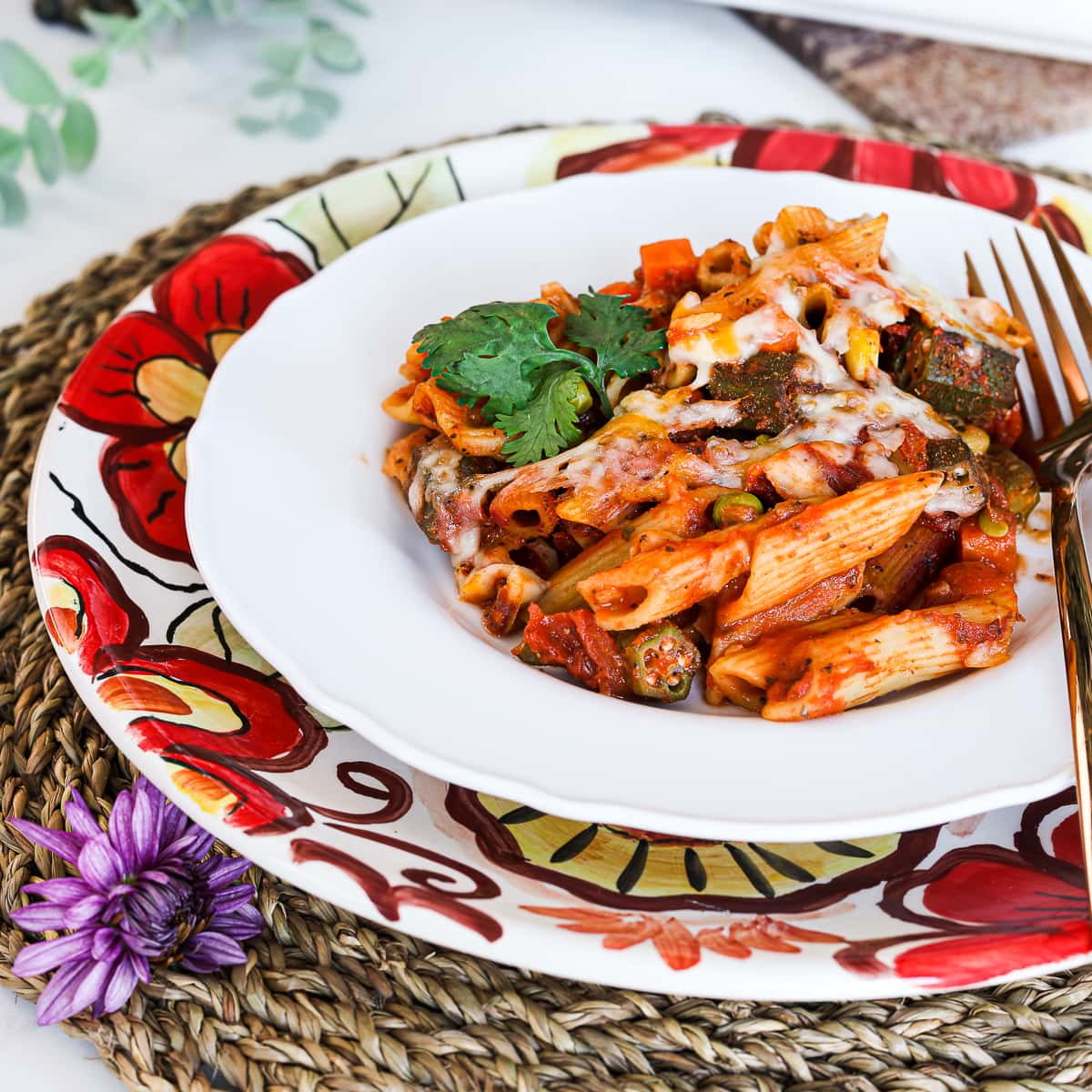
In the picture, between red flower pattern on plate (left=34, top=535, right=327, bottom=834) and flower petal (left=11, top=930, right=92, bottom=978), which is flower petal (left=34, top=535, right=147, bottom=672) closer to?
red flower pattern on plate (left=34, top=535, right=327, bottom=834)

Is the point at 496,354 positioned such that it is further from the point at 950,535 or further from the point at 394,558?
the point at 950,535

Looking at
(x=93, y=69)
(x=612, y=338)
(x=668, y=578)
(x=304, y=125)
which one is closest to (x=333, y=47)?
(x=304, y=125)

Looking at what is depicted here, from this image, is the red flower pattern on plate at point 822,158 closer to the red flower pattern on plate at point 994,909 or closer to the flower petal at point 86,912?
the red flower pattern on plate at point 994,909

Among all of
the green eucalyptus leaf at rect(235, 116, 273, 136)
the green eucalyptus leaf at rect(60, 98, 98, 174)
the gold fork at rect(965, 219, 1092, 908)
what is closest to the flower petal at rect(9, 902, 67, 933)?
the gold fork at rect(965, 219, 1092, 908)

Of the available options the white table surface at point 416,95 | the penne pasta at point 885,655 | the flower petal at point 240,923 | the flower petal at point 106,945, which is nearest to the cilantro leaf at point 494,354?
the penne pasta at point 885,655

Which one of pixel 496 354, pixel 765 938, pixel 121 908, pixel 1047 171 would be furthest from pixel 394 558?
pixel 1047 171

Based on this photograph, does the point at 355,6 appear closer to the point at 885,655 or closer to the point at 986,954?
the point at 885,655
